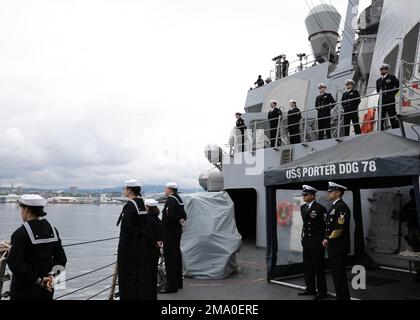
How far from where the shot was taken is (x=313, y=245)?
6.38 metres

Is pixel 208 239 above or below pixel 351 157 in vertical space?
below

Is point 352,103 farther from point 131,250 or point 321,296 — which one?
point 131,250

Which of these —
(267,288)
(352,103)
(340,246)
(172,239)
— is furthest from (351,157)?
(352,103)

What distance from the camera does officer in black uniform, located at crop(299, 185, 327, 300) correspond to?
6355 millimetres

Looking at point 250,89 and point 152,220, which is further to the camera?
point 250,89

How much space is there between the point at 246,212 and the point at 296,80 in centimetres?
610

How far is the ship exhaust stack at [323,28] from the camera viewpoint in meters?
19.6

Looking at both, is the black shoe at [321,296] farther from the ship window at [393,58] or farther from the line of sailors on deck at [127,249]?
the ship window at [393,58]

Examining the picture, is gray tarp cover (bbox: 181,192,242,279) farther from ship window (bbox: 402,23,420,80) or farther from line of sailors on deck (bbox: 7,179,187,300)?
ship window (bbox: 402,23,420,80)

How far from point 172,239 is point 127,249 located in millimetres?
1812

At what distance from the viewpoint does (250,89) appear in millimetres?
20688

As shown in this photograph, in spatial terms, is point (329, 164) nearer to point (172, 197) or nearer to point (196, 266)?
point (172, 197)

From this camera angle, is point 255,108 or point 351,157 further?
point 255,108
